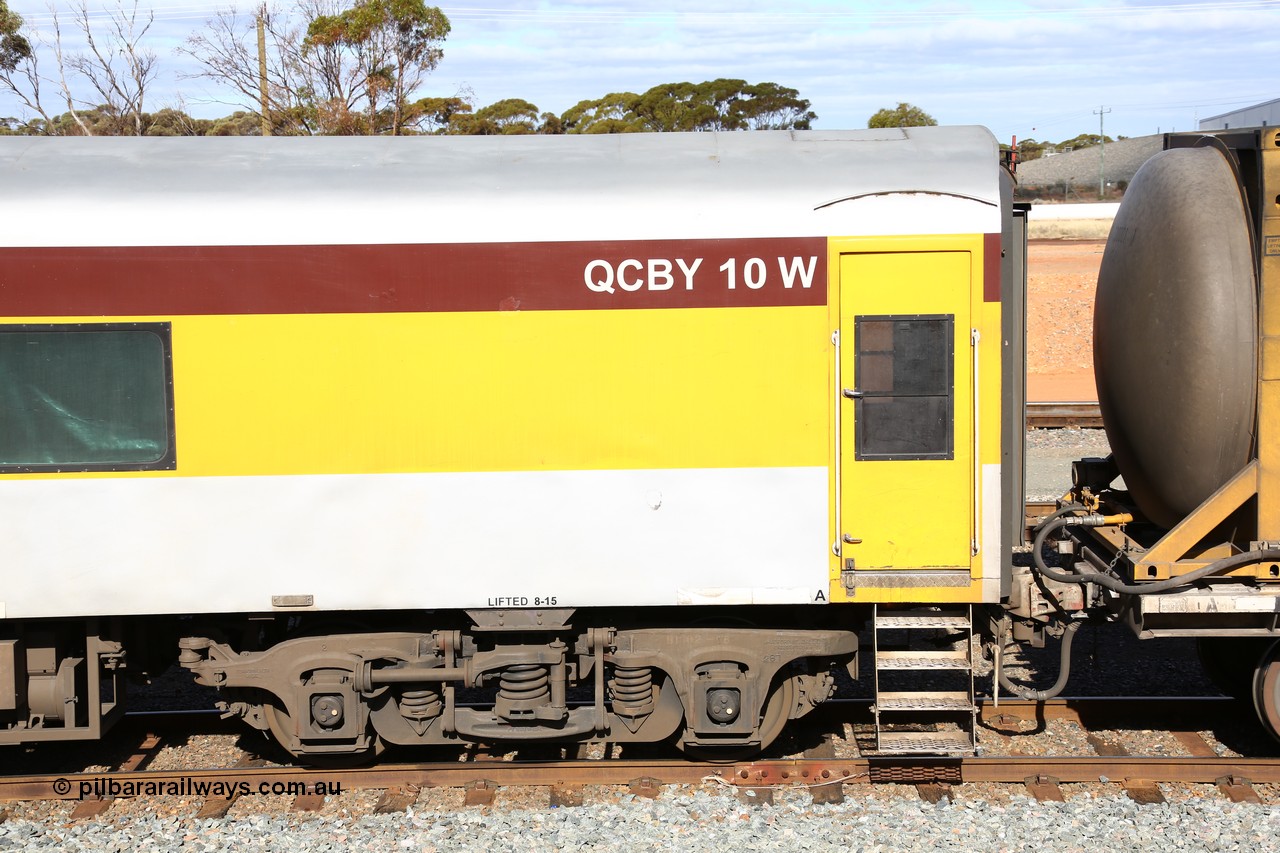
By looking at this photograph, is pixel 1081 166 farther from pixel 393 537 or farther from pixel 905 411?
pixel 393 537

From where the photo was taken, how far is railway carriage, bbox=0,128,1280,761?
6.21m

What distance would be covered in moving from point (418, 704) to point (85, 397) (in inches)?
101

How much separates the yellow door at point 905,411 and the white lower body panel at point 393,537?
10.4 inches

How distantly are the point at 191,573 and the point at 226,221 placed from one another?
6.40 ft

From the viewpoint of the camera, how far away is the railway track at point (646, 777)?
668cm

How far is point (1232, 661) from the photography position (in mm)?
7355

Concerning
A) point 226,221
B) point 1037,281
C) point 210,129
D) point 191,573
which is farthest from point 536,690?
point 210,129

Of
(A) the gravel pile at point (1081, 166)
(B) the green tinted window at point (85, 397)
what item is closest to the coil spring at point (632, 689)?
(B) the green tinted window at point (85, 397)

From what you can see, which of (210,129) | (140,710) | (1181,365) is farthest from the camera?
(210,129)

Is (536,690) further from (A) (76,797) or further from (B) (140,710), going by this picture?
(B) (140,710)

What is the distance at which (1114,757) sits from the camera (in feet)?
22.4

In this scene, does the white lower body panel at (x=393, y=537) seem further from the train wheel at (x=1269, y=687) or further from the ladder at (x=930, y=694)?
the train wheel at (x=1269, y=687)

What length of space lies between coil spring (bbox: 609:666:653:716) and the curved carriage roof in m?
2.53

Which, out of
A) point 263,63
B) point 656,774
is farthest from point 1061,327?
point 656,774
